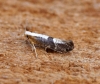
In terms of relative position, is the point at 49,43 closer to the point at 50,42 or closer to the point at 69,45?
the point at 50,42

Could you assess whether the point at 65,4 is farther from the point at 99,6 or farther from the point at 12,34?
the point at 12,34

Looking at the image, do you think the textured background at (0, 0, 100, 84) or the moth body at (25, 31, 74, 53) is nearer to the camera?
the textured background at (0, 0, 100, 84)

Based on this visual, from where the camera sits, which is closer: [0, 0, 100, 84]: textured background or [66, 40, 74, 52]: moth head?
[0, 0, 100, 84]: textured background

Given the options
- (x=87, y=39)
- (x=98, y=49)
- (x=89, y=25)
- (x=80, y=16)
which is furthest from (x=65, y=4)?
(x=98, y=49)

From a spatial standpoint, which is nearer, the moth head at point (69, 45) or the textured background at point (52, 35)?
the textured background at point (52, 35)
